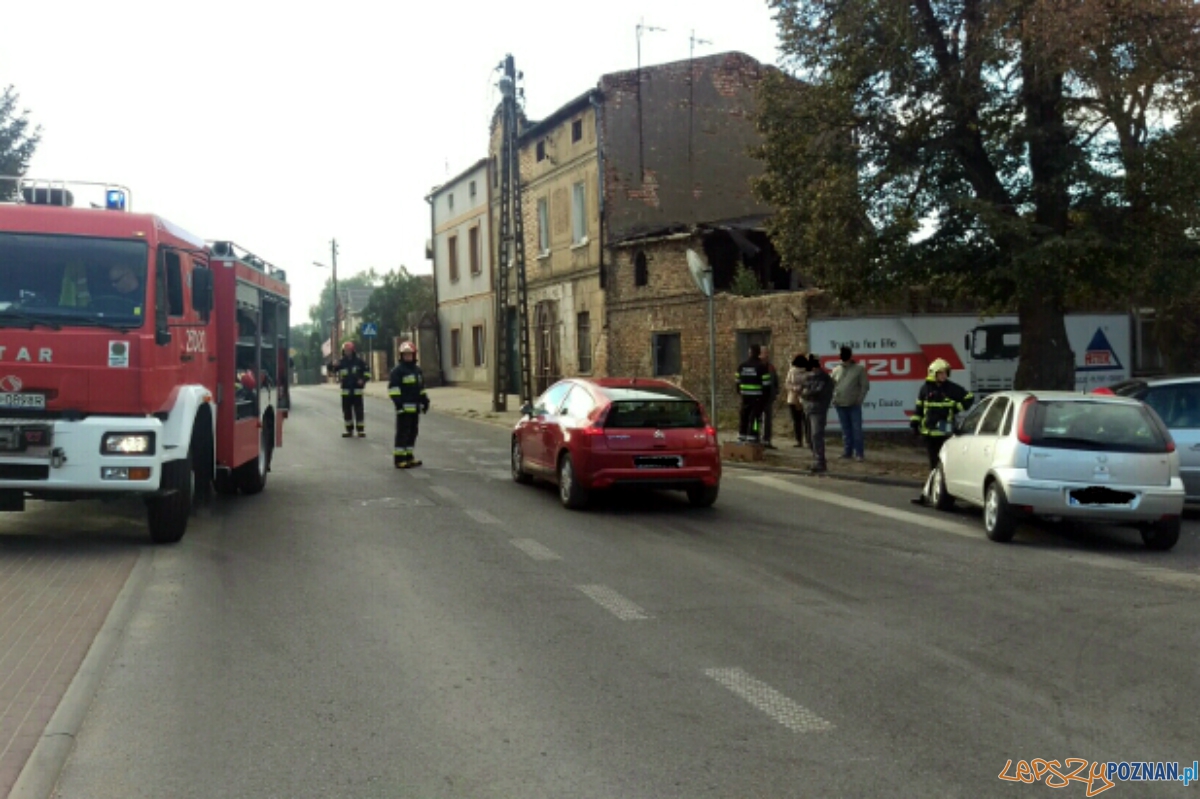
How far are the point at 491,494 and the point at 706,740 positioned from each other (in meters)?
9.16

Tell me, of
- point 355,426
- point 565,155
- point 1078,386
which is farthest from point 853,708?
point 565,155

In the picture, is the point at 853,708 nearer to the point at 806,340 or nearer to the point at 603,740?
the point at 603,740

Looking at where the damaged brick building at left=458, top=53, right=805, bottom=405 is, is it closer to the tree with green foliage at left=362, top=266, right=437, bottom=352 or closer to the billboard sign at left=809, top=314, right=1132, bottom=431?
the billboard sign at left=809, top=314, right=1132, bottom=431

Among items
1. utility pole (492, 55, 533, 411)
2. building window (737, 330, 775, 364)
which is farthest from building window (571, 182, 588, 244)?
building window (737, 330, 775, 364)

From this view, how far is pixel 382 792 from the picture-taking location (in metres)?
4.52

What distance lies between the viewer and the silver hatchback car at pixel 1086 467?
10.4m

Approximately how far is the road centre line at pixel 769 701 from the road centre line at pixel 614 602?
1.38 m

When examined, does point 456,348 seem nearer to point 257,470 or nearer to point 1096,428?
point 257,470

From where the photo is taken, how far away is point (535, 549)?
33.4ft

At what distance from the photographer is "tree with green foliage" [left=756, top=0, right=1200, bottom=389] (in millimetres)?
14454

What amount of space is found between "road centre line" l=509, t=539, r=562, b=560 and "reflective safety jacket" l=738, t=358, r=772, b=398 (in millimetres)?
8753

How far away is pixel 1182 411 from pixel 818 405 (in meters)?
5.21

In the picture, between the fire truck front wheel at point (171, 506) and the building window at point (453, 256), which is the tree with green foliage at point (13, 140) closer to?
the building window at point (453, 256)

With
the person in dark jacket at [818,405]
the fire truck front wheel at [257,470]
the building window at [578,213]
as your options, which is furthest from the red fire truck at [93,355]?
the building window at [578,213]
